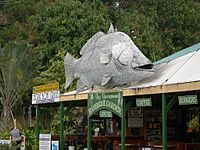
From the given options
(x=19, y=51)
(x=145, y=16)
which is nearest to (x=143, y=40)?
(x=145, y=16)

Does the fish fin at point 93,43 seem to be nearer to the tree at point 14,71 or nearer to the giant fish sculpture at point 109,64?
Result: the giant fish sculpture at point 109,64

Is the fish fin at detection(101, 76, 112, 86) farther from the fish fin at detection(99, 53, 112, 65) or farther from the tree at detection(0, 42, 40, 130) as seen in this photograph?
the tree at detection(0, 42, 40, 130)

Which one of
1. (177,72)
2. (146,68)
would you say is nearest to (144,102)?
(177,72)

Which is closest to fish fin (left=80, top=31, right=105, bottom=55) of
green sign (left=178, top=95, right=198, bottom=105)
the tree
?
green sign (left=178, top=95, right=198, bottom=105)

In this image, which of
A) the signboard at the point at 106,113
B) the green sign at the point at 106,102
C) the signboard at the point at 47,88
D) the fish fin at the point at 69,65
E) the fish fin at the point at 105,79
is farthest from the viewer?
the signboard at the point at 47,88

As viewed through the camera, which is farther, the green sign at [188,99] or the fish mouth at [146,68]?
the fish mouth at [146,68]

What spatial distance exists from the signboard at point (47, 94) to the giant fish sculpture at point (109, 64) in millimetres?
1508

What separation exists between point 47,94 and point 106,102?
4.64 m

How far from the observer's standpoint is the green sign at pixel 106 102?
578 inches

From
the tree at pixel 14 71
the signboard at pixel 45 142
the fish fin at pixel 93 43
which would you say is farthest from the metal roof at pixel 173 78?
the tree at pixel 14 71

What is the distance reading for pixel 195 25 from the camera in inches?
1695

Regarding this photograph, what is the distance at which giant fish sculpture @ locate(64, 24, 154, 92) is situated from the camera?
1518cm

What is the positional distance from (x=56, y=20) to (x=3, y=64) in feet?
16.7

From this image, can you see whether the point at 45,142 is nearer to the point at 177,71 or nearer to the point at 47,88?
the point at 47,88
